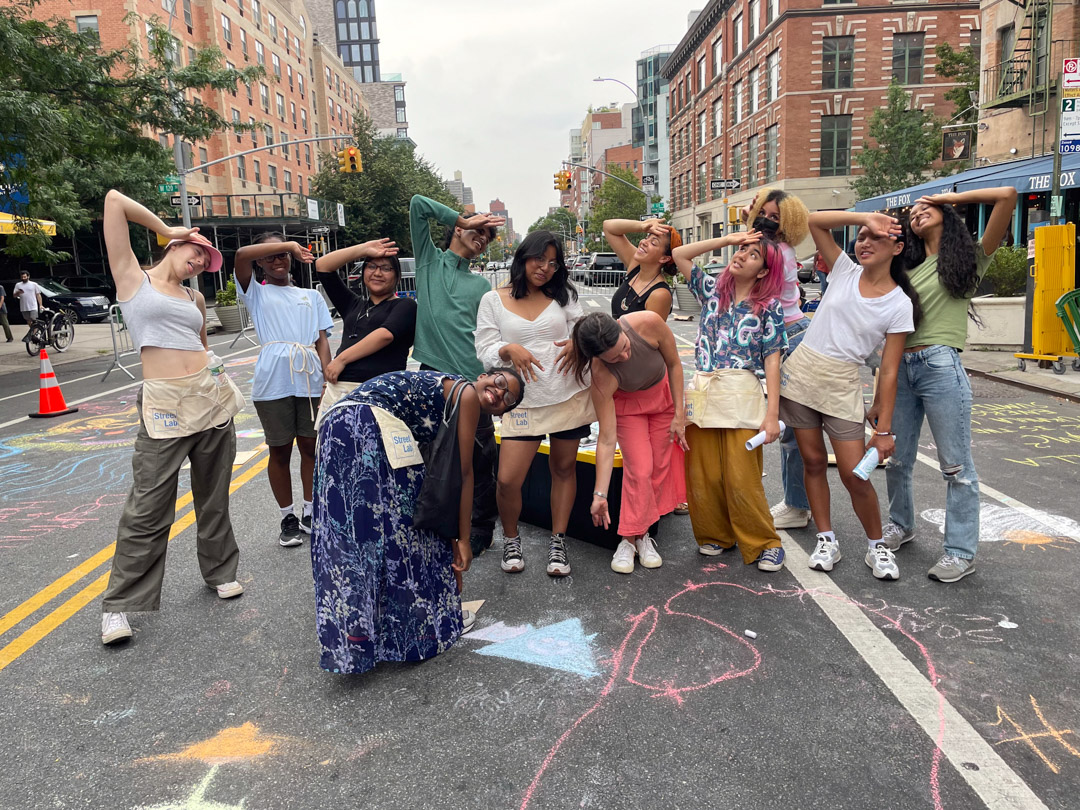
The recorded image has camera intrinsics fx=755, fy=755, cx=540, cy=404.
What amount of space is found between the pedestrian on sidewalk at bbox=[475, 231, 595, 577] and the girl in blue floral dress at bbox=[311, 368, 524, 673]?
880mm

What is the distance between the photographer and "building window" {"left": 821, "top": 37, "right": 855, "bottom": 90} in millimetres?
35188

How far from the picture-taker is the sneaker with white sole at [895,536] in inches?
174

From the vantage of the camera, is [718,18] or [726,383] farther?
[718,18]

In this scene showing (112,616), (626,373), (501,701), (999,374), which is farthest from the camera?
(999,374)

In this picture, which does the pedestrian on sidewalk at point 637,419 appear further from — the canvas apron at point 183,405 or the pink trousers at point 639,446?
the canvas apron at point 183,405

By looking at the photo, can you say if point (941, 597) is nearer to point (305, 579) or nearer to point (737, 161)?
point (305, 579)

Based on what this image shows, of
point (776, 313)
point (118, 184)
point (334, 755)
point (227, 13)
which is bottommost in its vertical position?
point (334, 755)

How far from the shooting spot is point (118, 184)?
28.2 meters

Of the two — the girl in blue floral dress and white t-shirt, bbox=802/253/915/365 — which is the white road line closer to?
white t-shirt, bbox=802/253/915/365

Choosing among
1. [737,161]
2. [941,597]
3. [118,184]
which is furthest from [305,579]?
[737,161]

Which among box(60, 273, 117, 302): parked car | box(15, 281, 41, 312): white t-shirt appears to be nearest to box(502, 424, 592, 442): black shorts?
box(15, 281, 41, 312): white t-shirt

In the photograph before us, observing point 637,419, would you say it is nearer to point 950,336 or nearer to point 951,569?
point 950,336

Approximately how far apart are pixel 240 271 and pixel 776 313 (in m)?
3.10

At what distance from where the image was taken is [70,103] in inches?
586
